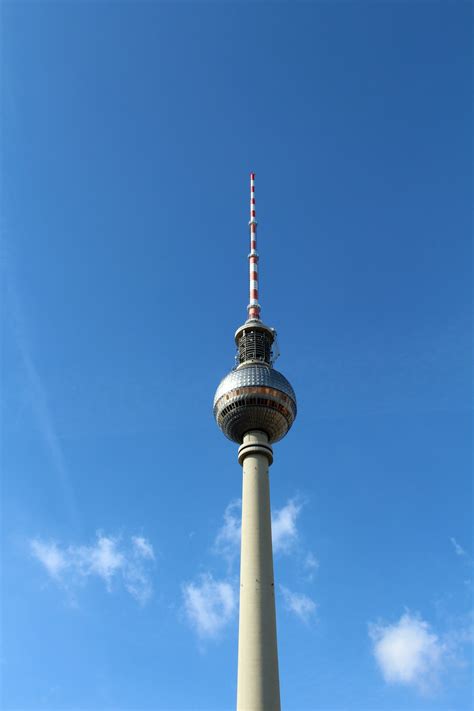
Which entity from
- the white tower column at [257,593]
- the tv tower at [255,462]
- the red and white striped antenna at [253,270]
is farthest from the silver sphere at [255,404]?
the red and white striped antenna at [253,270]

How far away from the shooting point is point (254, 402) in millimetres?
70750

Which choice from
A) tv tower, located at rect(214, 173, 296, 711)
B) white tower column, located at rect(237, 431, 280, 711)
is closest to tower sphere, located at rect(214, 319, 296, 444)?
tv tower, located at rect(214, 173, 296, 711)

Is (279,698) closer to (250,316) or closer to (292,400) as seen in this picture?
(292,400)

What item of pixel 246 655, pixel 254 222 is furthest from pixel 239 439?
pixel 254 222

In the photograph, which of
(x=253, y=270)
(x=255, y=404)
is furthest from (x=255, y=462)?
(x=253, y=270)

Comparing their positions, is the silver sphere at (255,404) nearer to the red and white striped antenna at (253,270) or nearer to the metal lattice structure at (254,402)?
the metal lattice structure at (254,402)

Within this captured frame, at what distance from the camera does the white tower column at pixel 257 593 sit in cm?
5375

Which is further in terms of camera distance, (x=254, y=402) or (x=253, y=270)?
(x=253, y=270)

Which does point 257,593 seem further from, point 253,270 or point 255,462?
point 253,270

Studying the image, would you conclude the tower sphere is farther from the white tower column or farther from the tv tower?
the white tower column

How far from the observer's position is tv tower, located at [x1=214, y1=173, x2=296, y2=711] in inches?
2152

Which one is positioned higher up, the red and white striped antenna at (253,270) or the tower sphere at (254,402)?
the red and white striped antenna at (253,270)

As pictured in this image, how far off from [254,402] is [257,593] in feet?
66.9

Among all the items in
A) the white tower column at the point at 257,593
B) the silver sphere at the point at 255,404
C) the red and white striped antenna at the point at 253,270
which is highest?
the red and white striped antenna at the point at 253,270
